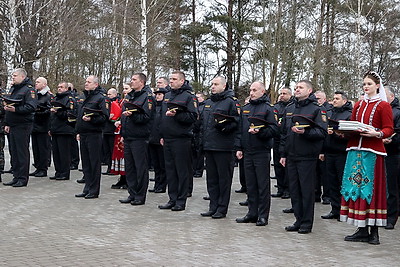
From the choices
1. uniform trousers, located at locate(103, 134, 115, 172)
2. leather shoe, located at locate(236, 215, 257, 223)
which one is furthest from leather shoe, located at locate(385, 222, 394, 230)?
uniform trousers, located at locate(103, 134, 115, 172)

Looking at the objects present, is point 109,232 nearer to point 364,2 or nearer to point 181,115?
point 181,115

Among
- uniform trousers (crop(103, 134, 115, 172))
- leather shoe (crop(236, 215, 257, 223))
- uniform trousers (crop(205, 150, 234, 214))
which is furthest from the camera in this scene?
uniform trousers (crop(103, 134, 115, 172))

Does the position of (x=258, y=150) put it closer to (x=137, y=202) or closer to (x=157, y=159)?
(x=137, y=202)

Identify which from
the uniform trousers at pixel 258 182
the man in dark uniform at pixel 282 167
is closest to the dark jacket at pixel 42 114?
the man in dark uniform at pixel 282 167

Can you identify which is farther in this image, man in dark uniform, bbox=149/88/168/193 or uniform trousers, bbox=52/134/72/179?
uniform trousers, bbox=52/134/72/179

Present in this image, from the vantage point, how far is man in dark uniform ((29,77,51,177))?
13719 mm

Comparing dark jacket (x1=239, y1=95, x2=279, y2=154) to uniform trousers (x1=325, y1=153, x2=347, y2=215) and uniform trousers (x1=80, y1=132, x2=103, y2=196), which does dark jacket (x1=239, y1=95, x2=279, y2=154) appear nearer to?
uniform trousers (x1=325, y1=153, x2=347, y2=215)

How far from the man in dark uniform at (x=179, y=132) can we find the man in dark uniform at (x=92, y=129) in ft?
4.97

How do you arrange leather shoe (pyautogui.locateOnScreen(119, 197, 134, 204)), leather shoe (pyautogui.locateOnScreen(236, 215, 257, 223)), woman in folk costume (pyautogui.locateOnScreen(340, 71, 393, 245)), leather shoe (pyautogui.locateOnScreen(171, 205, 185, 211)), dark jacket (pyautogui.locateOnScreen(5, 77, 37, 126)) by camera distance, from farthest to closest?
dark jacket (pyautogui.locateOnScreen(5, 77, 37, 126)) < leather shoe (pyautogui.locateOnScreen(119, 197, 134, 204)) < leather shoe (pyautogui.locateOnScreen(171, 205, 185, 211)) < leather shoe (pyautogui.locateOnScreen(236, 215, 257, 223)) < woman in folk costume (pyautogui.locateOnScreen(340, 71, 393, 245))

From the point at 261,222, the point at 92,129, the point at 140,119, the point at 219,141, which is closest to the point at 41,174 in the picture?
the point at 92,129

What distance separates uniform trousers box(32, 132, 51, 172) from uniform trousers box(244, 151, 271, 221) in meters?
6.33

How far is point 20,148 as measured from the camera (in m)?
12.6

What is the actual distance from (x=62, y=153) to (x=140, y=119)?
3.84 meters

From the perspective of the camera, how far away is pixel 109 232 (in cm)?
829
